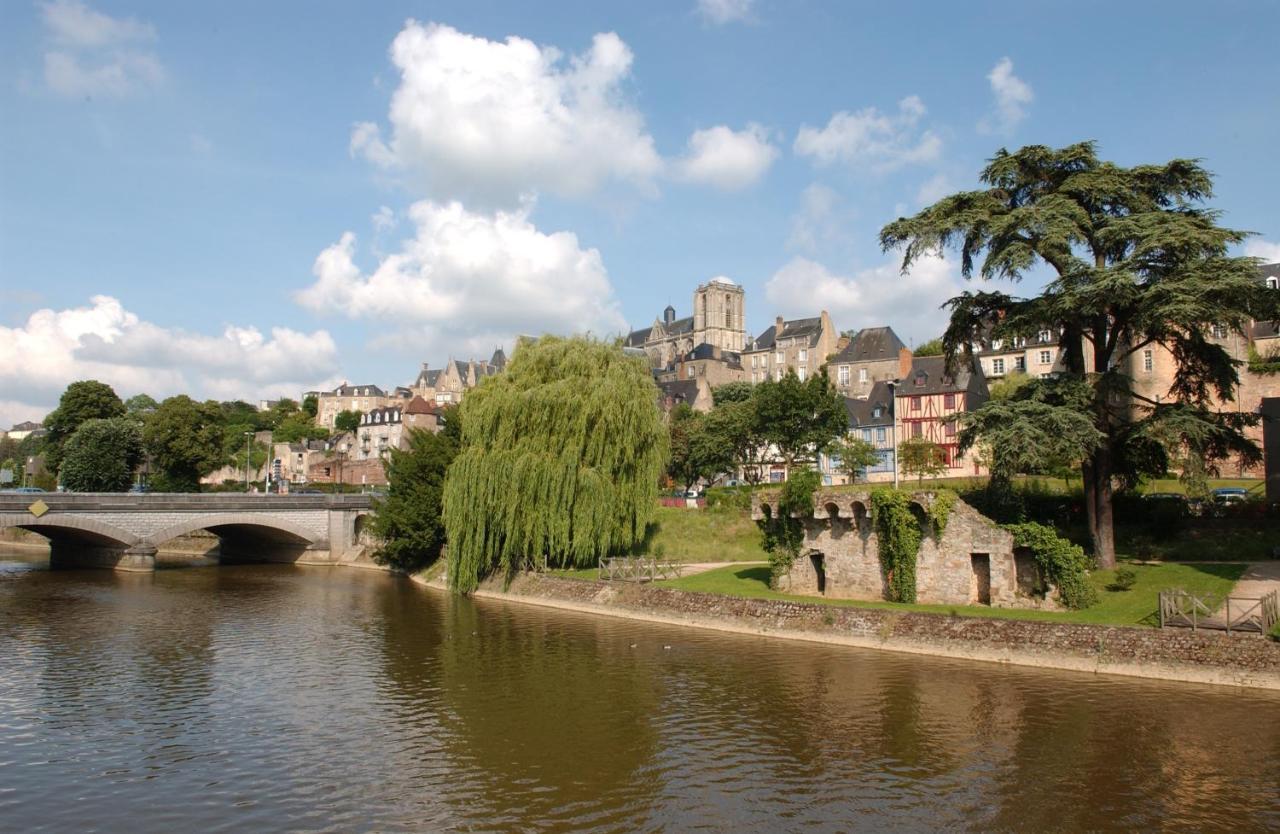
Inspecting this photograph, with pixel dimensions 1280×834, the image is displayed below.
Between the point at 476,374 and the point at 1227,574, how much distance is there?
494ft

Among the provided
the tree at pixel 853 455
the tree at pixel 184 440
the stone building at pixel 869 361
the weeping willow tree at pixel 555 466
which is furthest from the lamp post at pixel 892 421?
the tree at pixel 184 440

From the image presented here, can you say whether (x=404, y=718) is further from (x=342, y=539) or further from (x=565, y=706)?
(x=342, y=539)

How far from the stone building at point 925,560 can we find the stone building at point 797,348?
90487 millimetres

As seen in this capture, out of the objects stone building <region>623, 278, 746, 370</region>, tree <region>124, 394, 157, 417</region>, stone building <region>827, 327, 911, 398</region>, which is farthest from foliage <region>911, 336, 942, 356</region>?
tree <region>124, 394, 157, 417</region>

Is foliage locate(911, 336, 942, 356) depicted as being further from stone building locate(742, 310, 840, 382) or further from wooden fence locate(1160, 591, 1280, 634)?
wooden fence locate(1160, 591, 1280, 634)

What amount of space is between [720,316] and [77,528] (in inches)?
4943

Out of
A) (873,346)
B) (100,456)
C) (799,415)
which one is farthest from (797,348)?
(100,456)

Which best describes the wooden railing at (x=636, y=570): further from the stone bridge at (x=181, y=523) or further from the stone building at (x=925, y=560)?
the stone bridge at (x=181, y=523)

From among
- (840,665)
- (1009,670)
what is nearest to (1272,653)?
(1009,670)

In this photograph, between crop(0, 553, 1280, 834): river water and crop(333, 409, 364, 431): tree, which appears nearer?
crop(0, 553, 1280, 834): river water

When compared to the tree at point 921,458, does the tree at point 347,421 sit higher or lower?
higher

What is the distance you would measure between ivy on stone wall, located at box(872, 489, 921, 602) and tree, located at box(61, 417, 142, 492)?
70.7 m

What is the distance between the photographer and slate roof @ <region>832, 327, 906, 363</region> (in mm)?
102625

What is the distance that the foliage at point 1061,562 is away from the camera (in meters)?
27.0
